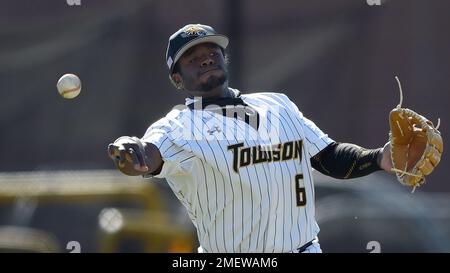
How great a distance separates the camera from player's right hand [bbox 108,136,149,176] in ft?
11.9

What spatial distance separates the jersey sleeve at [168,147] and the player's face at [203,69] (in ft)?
0.66

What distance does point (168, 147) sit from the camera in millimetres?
3961

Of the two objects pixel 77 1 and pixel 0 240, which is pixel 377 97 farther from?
pixel 0 240

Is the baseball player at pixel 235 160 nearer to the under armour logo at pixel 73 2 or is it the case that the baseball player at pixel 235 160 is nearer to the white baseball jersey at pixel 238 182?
the white baseball jersey at pixel 238 182

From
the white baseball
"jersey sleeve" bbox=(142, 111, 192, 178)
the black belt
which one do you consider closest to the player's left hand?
the black belt

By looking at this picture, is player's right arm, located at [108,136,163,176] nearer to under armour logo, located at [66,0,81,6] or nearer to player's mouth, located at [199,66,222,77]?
player's mouth, located at [199,66,222,77]

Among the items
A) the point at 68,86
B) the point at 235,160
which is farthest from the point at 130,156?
the point at 68,86

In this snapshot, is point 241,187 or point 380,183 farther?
point 380,183

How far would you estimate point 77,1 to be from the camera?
6.66 metres

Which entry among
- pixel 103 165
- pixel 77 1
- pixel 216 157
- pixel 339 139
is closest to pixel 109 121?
pixel 103 165

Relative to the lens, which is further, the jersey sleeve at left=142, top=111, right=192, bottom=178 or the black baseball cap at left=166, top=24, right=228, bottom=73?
the black baseball cap at left=166, top=24, right=228, bottom=73

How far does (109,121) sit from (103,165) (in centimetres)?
25

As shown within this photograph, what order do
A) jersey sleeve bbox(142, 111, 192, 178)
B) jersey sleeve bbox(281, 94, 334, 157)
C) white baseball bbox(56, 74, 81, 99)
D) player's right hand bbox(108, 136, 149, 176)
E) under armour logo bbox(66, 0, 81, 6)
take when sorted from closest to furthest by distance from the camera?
player's right hand bbox(108, 136, 149, 176), jersey sleeve bbox(142, 111, 192, 178), jersey sleeve bbox(281, 94, 334, 157), white baseball bbox(56, 74, 81, 99), under armour logo bbox(66, 0, 81, 6)

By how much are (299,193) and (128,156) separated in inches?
28.9
